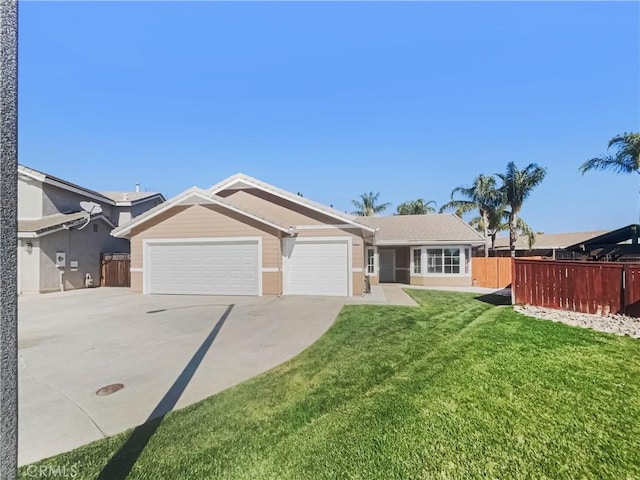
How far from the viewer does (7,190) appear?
1624mm

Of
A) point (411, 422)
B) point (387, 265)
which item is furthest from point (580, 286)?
point (387, 265)

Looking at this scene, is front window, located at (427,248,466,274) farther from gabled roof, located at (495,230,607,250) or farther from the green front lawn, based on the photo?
gabled roof, located at (495,230,607,250)

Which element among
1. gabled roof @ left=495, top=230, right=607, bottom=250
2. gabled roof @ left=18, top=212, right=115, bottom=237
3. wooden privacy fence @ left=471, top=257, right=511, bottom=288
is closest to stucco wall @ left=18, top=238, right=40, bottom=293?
gabled roof @ left=18, top=212, right=115, bottom=237

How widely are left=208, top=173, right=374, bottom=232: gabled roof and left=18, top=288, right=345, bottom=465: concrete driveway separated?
4769mm

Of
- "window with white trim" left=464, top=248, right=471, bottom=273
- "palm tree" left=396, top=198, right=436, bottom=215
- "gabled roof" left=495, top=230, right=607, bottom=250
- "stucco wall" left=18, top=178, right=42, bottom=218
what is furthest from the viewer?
"palm tree" left=396, top=198, right=436, bottom=215

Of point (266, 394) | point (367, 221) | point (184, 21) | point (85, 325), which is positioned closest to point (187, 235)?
point (85, 325)

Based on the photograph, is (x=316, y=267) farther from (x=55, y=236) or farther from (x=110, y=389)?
(x=55, y=236)

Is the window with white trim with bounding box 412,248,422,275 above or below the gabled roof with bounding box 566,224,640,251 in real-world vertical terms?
below

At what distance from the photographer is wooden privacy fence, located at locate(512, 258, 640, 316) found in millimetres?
8195

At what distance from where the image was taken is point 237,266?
45.5 ft

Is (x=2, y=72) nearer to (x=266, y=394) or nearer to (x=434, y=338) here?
(x=266, y=394)

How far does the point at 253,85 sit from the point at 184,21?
23.7 feet

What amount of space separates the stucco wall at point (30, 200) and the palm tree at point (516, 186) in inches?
1169

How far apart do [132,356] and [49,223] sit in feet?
48.4
